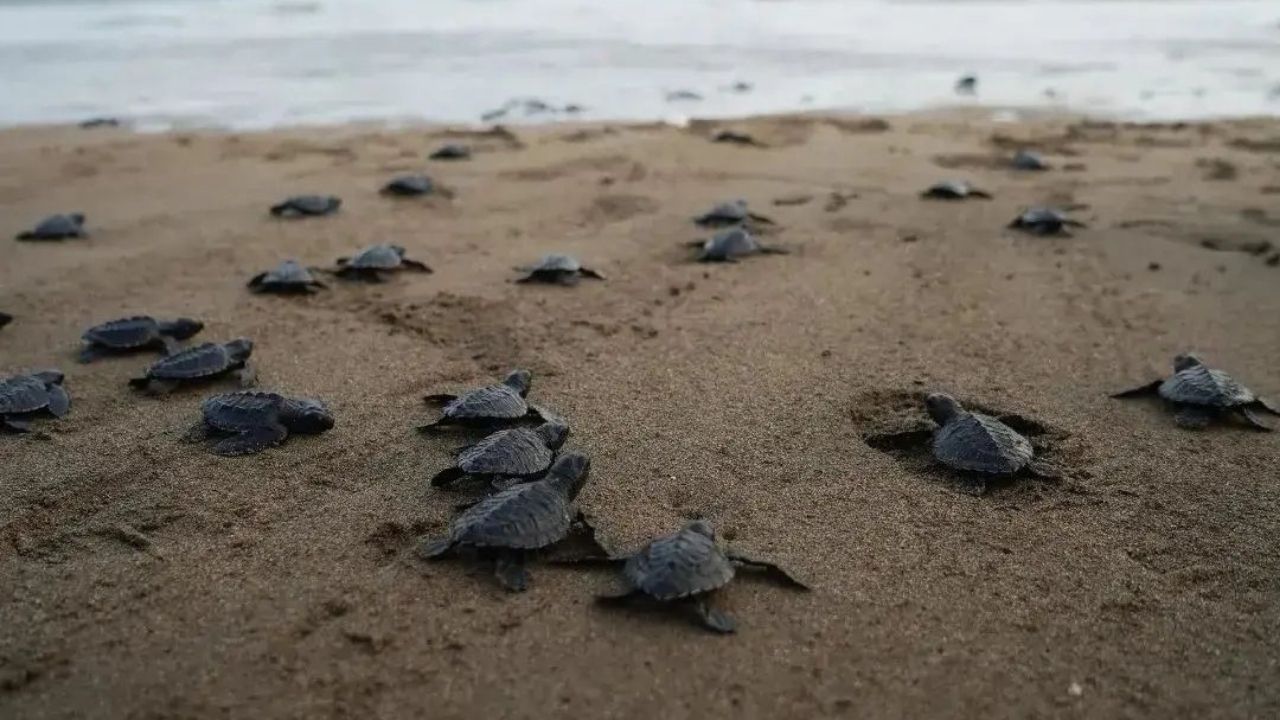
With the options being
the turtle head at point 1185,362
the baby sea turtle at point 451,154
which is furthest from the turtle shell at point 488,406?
the baby sea turtle at point 451,154

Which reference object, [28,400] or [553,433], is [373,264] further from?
[553,433]

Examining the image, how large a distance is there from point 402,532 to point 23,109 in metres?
11.4

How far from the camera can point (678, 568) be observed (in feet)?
8.61

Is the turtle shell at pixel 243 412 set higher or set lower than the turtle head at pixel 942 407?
lower

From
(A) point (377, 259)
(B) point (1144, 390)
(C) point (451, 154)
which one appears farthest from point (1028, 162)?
(A) point (377, 259)

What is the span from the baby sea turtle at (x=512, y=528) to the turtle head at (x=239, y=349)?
5.98 ft

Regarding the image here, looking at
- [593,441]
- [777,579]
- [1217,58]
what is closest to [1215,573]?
[777,579]

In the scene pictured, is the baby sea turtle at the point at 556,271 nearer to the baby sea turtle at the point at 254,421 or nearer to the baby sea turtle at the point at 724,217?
the baby sea turtle at the point at 724,217

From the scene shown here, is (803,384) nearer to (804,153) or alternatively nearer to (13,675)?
(13,675)

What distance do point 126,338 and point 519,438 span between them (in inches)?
88.2

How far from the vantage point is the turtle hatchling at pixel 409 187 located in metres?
7.39

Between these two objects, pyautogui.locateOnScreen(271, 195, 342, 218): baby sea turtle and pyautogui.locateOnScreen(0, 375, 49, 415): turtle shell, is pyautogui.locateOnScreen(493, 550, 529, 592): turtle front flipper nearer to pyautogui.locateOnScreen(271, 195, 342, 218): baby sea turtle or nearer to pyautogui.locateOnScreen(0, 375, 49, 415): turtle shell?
pyautogui.locateOnScreen(0, 375, 49, 415): turtle shell

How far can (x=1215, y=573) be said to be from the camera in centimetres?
283

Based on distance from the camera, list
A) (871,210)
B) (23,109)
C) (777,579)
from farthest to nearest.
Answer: (23,109) → (871,210) → (777,579)
